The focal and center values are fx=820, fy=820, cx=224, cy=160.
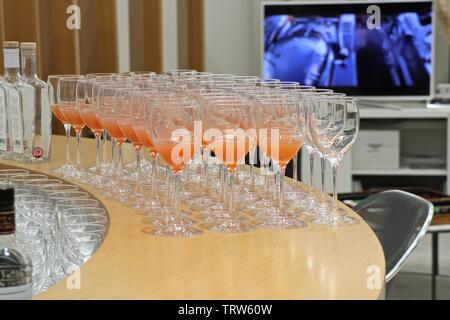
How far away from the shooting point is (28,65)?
245 cm

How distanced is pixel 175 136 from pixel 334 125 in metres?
0.33

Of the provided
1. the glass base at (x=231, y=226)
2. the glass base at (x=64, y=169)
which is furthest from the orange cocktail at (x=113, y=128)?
the glass base at (x=231, y=226)

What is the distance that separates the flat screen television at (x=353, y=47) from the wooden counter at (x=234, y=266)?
4.33m

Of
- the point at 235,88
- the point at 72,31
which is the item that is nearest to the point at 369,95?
the point at 72,31

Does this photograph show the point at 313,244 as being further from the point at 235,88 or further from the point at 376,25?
the point at 376,25

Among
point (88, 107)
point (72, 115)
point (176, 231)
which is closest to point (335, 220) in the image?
point (176, 231)

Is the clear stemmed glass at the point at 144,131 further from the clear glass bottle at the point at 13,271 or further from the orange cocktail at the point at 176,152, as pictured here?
the clear glass bottle at the point at 13,271

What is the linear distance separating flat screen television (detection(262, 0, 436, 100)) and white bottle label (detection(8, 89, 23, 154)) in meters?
3.57

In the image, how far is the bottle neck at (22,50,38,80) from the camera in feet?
8.03

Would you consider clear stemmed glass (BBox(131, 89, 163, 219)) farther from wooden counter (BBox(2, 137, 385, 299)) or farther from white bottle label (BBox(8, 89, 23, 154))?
white bottle label (BBox(8, 89, 23, 154))

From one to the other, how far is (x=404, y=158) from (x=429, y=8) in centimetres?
105

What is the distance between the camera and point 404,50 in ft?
18.7

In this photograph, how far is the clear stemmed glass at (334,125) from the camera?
63.2 inches

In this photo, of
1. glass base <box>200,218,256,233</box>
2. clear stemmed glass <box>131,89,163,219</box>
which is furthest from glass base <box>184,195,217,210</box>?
glass base <box>200,218,256,233</box>
